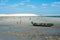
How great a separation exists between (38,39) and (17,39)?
7.06ft

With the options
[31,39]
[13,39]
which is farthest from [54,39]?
[13,39]

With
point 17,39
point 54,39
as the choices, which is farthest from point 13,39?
point 54,39

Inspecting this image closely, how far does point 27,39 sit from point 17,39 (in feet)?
3.35

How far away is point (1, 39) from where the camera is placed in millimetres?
24328

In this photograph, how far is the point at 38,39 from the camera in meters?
24.7

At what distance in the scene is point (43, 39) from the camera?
24594 millimetres

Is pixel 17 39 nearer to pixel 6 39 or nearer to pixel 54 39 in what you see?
pixel 6 39

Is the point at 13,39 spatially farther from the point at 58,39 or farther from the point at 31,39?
the point at 58,39

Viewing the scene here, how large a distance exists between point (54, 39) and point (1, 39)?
17.8ft

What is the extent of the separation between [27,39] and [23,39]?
42 centimetres

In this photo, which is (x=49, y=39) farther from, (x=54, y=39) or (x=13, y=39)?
(x=13, y=39)

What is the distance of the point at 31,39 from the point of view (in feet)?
80.6

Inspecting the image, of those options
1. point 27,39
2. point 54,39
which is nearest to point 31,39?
point 27,39

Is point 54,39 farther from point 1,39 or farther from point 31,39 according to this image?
point 1,39
